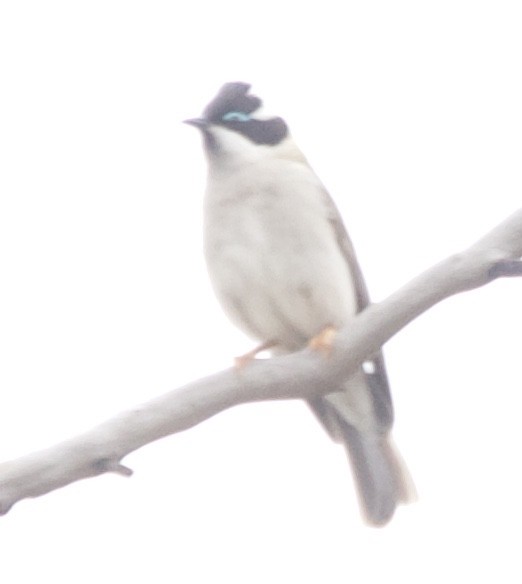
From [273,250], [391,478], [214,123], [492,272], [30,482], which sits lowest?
[391,478]

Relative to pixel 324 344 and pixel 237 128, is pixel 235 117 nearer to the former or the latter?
pixel 237 128

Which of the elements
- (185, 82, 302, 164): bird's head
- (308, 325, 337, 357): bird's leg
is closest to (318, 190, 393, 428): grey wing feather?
(185, 82, 302, 164): bird's head

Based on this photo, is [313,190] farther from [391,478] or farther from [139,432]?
[139,432]

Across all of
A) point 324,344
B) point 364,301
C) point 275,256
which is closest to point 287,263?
point 275,256

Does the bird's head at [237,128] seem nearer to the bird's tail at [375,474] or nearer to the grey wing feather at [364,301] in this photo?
the grey wing feather at [364,301]

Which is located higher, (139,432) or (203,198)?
(203,198)

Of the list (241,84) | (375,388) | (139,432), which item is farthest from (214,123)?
(139,432)

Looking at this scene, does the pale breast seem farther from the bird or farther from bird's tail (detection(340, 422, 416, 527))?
bird's tail (detection(340, 422, 416, 527))
